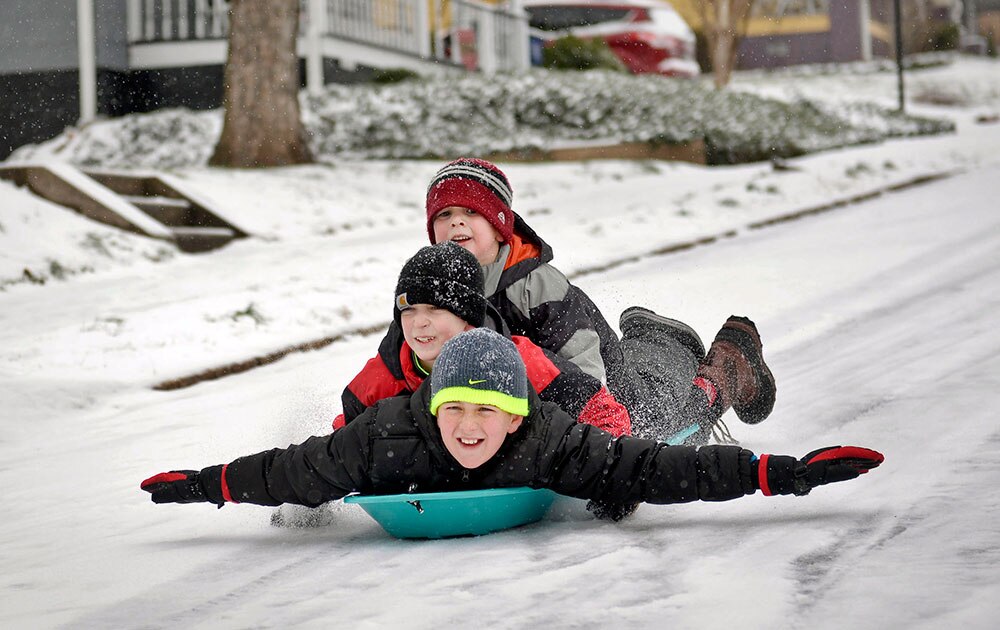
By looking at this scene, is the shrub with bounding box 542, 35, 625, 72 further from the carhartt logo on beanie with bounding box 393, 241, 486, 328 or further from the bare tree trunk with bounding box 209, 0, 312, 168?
the carhartt logo on beanie with bounding box 393, 241, 486, 328

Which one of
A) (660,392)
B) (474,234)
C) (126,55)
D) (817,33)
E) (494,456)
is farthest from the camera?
(817,33)

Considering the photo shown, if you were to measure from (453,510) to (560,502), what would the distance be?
0.37 metres

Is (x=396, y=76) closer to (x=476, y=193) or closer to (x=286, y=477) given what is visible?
(x=476, y=193)

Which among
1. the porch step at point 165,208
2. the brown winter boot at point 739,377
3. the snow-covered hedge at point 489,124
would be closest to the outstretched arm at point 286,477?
the brown winter boot at point 739,377

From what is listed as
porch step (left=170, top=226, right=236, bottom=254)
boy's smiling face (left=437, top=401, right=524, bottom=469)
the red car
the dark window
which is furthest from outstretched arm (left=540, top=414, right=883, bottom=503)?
the dark window

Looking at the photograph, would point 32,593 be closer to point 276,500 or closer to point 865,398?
point 276,500

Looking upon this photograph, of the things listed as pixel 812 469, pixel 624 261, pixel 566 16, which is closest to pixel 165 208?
pixel 624 261

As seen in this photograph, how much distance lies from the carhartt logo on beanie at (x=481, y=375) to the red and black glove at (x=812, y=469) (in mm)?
570

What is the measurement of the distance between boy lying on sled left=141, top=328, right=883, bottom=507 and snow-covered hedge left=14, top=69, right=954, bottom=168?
395 inches

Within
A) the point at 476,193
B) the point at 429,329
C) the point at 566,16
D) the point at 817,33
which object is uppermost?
the point at 817,33

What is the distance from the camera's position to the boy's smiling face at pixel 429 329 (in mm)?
3150

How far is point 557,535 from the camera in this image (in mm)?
2855

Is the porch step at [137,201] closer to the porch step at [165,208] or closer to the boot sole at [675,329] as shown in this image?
the porch step at [165,208]

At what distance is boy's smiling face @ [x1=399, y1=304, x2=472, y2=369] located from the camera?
10.3 feet
